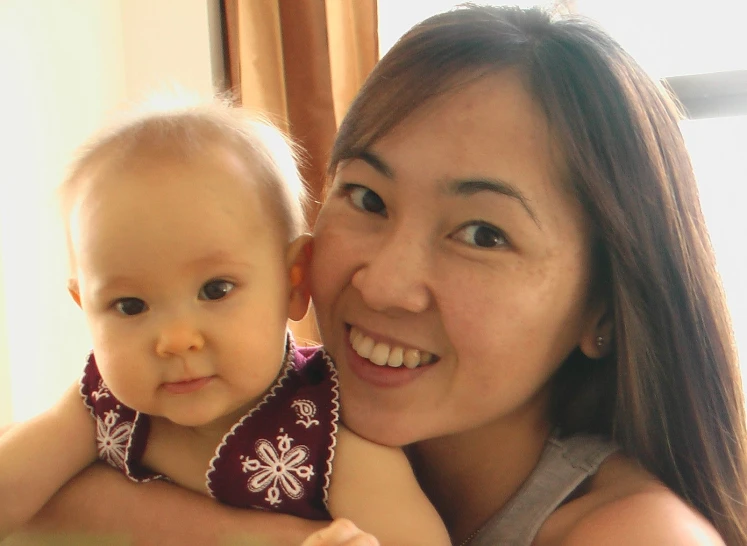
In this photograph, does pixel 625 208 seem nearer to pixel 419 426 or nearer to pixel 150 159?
pixel 419 426

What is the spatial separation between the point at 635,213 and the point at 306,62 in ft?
5.61

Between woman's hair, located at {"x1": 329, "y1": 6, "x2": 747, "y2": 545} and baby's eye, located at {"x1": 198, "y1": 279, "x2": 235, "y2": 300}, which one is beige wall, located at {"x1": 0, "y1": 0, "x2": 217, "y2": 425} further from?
baby's eye, located at {"x1": 198, "y1": 279, "x2": 235, "y2": 300}

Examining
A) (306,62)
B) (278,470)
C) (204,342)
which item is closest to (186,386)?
(204,342)

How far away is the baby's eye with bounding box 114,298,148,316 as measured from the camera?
0.94m

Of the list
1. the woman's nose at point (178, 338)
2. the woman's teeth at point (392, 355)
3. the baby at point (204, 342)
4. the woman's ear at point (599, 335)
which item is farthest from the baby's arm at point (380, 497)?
the woman's ear at point (599, 335)

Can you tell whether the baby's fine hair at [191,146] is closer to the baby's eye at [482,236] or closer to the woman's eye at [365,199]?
the woman's eye at [365,199]

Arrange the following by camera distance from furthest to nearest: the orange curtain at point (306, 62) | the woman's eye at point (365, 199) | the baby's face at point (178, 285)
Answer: the orange curtain at point (306, 62), the woman's eye at point (365, 199), the baby's face at point (178, 285)

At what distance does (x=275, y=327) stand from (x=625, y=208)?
0.53 meters

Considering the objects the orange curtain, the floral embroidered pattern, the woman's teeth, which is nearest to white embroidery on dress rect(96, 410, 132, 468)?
the floral embroidered pattern

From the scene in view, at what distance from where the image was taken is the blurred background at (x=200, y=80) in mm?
2189

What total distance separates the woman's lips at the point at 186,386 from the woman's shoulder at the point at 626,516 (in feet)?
1.69

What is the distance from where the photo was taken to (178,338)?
900 millimetres

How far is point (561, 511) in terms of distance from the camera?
→ 42.7 inches

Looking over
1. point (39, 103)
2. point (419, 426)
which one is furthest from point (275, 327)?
point (39, 103)
